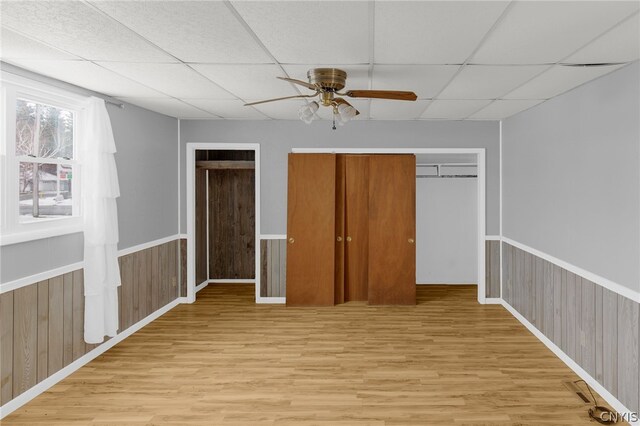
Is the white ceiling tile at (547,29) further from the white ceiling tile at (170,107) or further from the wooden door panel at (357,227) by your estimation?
the white ceiling tile at (170,107)

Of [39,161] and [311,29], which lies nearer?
[311,29]

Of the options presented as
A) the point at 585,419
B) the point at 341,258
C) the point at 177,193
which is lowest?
the point at 585,419

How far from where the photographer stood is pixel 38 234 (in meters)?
3.03

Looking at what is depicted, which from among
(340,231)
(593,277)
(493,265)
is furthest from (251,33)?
(493,265)

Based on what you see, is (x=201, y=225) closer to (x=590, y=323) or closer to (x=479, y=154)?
(x=479, y=154)

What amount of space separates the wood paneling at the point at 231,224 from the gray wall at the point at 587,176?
378cm

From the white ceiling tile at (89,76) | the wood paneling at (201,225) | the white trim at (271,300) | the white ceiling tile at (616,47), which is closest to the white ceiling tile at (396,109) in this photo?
the white ceiling tile at (616,47)

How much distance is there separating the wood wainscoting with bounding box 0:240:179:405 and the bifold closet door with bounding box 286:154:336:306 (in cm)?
187

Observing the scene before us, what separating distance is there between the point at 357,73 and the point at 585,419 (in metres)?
2.75

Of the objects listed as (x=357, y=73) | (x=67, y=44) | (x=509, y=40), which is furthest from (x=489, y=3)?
(x=67, y=44)

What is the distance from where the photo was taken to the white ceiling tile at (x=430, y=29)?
194cm

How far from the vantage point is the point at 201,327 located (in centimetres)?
448

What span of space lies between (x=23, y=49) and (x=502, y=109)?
422 centimetres

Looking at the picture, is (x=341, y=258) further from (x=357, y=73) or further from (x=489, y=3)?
(x=489, y=3)
